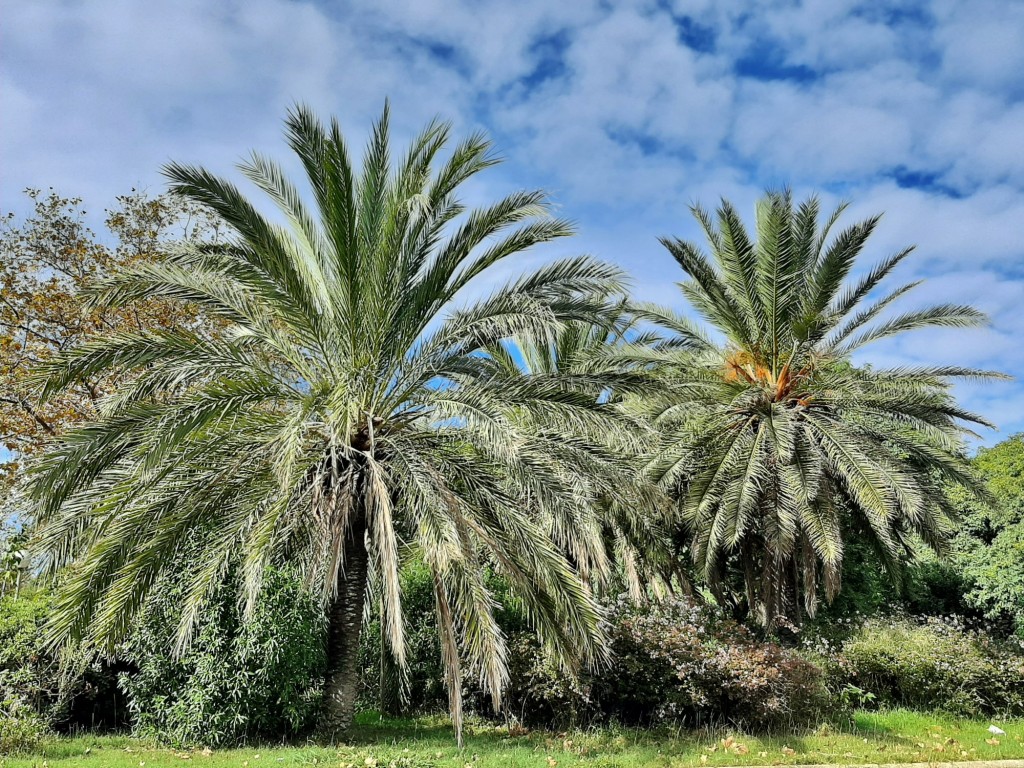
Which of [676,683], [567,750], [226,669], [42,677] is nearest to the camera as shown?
[567,750]

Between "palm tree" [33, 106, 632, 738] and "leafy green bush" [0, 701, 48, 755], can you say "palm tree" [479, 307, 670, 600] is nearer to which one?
"palm tree" [33, 106, 632, 738]

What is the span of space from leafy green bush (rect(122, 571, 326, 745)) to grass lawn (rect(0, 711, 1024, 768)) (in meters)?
0.41

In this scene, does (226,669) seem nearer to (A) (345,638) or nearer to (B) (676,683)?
(A) (345,638)

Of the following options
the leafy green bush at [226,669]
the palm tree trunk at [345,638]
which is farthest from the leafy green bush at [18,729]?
the palm tree trunk at [345,638]

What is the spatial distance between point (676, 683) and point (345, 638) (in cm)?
464

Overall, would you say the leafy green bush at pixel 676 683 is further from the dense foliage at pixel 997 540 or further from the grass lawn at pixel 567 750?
the dense foliage at pixel 997 540

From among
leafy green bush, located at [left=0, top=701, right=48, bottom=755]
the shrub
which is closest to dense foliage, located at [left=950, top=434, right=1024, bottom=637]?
the shrub

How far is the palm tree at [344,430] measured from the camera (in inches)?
305

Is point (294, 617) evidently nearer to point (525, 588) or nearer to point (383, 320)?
point (525, 588)

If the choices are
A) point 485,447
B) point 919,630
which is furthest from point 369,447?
point 919,630

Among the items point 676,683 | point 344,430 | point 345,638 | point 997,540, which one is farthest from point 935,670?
point 344,430

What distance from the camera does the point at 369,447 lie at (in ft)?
29.5

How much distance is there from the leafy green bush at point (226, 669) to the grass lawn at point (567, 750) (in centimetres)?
41

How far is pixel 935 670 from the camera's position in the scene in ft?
40.2
